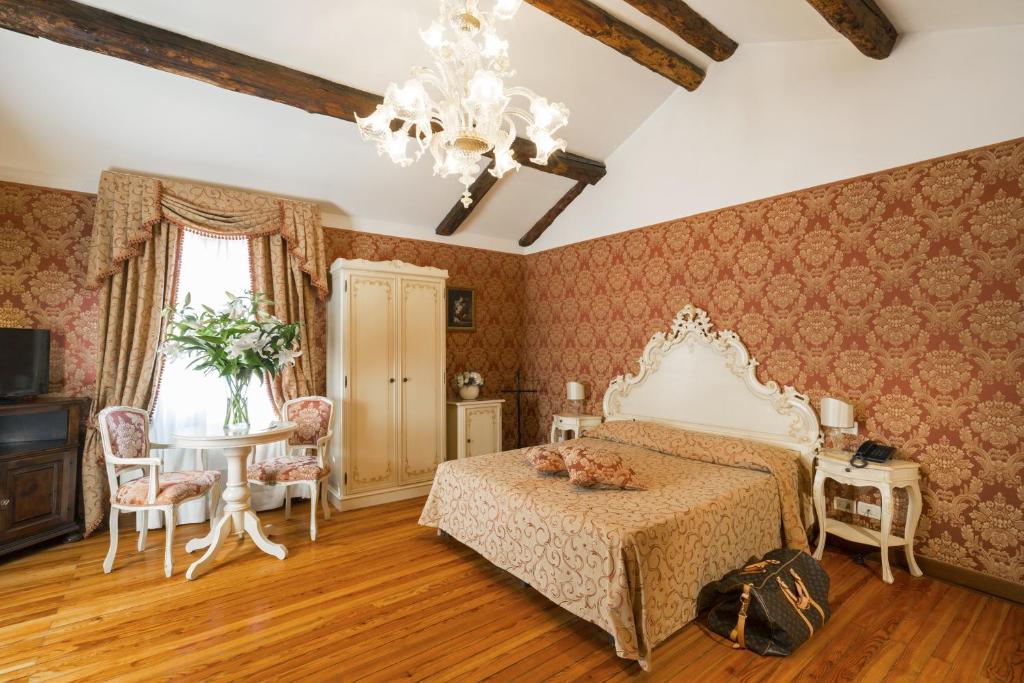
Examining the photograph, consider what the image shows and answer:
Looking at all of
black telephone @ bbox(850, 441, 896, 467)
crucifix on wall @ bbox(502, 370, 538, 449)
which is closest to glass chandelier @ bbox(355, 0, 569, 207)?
black telephone @ bbox(850, 441, 896, 467)

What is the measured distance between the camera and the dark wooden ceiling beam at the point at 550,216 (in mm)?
5074

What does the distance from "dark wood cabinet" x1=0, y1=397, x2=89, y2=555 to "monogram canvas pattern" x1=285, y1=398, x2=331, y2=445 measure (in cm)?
136

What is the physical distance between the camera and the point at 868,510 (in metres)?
3.04

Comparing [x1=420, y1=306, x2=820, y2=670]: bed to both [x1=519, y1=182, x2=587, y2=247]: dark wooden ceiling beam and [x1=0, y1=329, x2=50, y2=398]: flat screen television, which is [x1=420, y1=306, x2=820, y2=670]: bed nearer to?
[x1=519, y1=182, x2=587, y2=247]: dark wooden ceiling beam

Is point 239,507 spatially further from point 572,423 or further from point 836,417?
point 836,417

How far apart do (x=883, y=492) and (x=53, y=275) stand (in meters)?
5.66

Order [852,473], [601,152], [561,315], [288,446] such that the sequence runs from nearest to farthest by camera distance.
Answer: [852,473] → [288,446] → [601,152] → [561,315]

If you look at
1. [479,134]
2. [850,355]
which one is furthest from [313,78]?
[850,355]

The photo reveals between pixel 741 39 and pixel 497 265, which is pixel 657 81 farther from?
pixel 497 265

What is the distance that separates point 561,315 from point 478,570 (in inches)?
122

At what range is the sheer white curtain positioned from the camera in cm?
371

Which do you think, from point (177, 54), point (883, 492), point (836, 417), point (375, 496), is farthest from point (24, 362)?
point (883, 492)

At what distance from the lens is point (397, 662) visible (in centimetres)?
204

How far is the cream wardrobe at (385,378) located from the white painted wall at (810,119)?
2.18 meters
